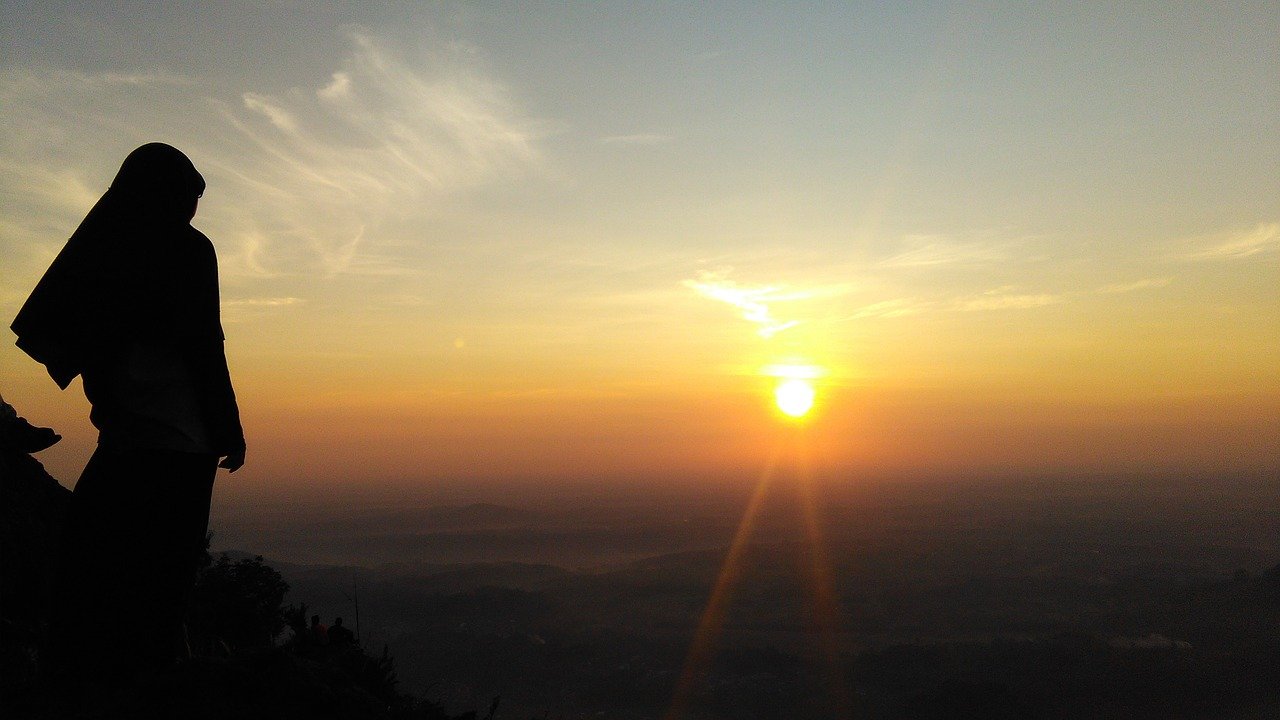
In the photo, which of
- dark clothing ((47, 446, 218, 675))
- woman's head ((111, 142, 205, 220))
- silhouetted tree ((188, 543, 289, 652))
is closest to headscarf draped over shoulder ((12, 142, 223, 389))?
woman's head ((111, 142, 205, 220))

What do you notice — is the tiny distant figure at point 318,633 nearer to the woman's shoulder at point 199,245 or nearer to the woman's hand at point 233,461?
the woman's hand at point 233,461

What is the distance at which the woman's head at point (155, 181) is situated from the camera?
4.31 metres

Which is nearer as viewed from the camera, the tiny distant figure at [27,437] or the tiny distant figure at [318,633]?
the tiny distant figure at [27,437]

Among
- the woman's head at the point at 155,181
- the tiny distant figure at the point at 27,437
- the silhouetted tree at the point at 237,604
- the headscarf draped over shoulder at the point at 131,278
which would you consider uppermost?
the woman's head at the point at 155,181

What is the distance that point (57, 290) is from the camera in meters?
4.05

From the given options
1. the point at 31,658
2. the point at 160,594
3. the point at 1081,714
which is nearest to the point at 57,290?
the point at 160,594

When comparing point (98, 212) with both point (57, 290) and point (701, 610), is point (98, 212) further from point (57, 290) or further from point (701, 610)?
point (701, 610)

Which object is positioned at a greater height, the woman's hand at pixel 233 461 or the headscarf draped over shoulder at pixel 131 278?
the headscarf draped over shoulder at pixel 131 278

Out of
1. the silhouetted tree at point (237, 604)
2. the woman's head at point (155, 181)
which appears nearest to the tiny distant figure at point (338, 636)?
the silhouetted tree at point (237, 604)

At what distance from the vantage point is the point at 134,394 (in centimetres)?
415

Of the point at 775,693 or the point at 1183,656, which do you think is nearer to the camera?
the point at 775,693

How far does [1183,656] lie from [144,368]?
595ft

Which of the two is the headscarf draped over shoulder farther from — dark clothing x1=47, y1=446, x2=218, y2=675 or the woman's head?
dark clothing x1=47, y1=446, x2=218, y2=675

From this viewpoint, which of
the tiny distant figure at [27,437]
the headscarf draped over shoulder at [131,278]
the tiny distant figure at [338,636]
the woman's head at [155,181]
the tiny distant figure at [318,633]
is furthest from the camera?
the tiny distant figure at [338,636]
